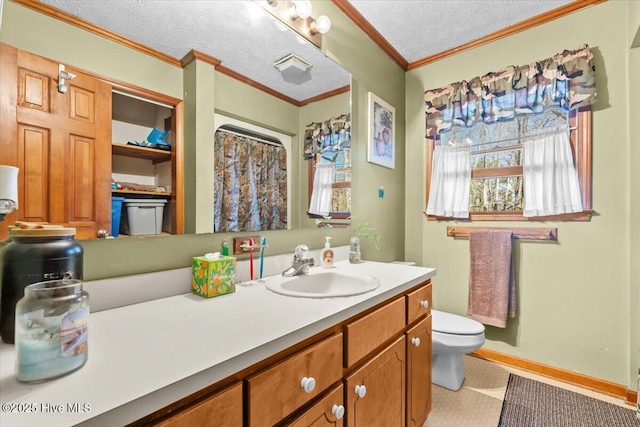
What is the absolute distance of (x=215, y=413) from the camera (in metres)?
0.56

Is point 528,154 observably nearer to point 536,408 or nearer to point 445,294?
point 445,294

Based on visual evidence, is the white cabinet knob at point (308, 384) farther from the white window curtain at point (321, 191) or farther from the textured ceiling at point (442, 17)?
the textured ceiling at point (442, 17)

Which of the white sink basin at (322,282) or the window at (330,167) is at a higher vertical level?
the window at (330,167)

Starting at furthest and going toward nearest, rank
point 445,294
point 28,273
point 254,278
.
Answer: point 445,294 → point 254,278 → point 28,273

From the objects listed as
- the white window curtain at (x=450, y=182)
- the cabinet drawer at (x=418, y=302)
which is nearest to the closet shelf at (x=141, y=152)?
the cabinet drawer at (x=418, y=302)

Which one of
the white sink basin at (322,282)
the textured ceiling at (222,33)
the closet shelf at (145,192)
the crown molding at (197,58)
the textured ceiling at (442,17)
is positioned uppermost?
the textured ceiling at (442,17)

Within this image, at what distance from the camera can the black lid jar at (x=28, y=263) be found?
25.3 inches

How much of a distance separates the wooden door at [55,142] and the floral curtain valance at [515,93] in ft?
7.27

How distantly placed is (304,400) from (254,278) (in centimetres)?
62

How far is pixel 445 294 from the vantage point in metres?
2.40

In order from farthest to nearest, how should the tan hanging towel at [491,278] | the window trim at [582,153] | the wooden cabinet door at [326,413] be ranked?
1. the tan hanging towel at [491,278]
2. the window trim at [582,153]
3. the wooden cabinet door at [326,413]

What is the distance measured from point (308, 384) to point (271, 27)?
4.92 feet

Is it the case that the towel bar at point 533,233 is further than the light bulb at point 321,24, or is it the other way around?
the towel bar at point 533,233

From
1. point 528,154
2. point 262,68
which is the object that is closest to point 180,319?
point 262,68
